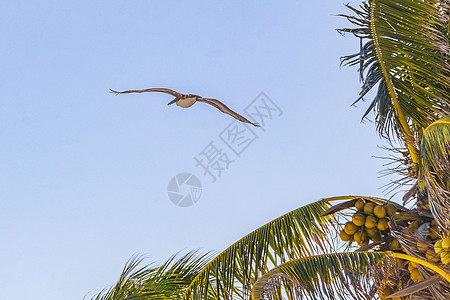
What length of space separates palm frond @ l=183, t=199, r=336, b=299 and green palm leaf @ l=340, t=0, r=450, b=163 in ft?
3.25

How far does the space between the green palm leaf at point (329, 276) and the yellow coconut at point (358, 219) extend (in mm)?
343

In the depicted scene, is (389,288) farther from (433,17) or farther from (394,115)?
(433,17)

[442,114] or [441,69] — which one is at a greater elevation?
[441,69]

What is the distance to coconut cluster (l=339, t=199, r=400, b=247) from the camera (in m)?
4.11

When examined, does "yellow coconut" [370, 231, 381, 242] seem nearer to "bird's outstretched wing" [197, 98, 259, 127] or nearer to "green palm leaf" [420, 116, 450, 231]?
"green palm leaf" [420, 116, 450, 231]

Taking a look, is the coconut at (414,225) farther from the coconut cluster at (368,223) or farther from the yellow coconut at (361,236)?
the yellow coconut at (361,236)

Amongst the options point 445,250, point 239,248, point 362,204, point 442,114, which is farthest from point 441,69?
point 239,248

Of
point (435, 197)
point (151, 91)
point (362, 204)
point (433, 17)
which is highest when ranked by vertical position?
point (151, 91)

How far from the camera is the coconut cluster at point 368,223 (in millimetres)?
4105

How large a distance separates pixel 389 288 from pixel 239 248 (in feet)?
3.87

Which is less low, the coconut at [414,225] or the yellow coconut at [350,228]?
the yellow coconut at [350,228]

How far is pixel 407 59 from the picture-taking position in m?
4.56

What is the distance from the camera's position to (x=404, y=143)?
4906mm

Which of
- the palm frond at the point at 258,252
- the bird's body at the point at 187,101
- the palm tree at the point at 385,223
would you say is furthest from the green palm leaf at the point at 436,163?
the bird's body at the point at 187,101
